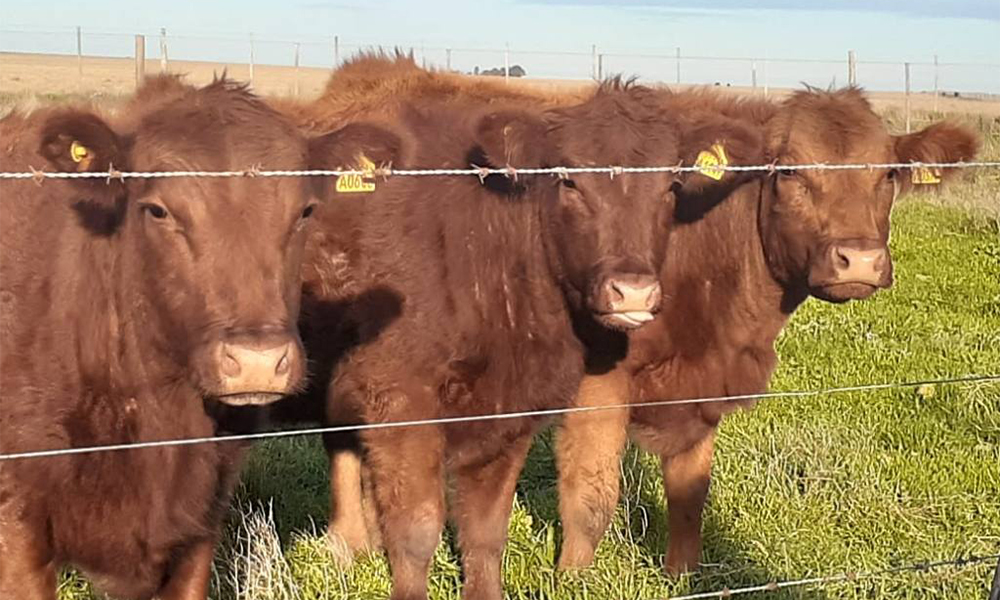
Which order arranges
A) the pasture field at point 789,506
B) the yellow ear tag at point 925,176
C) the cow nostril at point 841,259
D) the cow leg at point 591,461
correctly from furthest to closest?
the yellow ear tag at point 925,176, the cow leg at point 591,461, the cow nostril at point 841,259, the pasture field at point 789,506

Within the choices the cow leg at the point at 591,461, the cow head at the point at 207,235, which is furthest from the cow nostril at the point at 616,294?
the cow head at the point at 207,235

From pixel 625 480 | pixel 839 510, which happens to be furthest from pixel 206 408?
pixel 839 510

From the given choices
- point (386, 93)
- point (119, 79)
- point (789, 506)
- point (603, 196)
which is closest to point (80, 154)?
point (603, 196)

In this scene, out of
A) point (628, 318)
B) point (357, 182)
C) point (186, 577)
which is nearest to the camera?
point (186, 577)

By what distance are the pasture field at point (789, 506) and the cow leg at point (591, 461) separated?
0.16 meters

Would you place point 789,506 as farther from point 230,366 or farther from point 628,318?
point 230,366

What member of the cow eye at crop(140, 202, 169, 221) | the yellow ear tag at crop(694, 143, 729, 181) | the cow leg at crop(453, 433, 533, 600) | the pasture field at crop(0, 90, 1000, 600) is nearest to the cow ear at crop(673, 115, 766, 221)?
the yellow ear tag at crop(694, 143, 729, 181)

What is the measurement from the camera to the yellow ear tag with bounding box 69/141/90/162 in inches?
142

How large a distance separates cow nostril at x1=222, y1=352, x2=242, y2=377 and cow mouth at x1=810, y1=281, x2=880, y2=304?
300 centimetres

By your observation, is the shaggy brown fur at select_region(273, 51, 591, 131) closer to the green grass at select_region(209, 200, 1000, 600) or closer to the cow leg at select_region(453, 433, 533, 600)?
the cow leg at select_region(453, 433, 533, 600)

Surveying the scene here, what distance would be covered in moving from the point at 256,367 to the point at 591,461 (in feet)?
8.76

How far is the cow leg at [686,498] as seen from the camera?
17.6 feet

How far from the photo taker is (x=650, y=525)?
19.8ft

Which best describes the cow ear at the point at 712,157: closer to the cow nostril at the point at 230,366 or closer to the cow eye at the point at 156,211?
the cow eye at the point at 156,211
